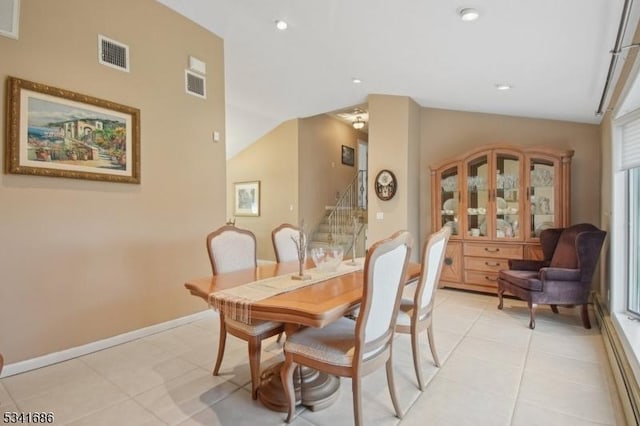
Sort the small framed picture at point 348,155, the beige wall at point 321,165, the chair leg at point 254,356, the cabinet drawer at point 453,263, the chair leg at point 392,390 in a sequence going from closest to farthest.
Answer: the chair leg at point 392,390
the chair leg at point 254,356
the cabinet drawer at point 453,263
the beige wall at point 321,165
the small framed picture at point 348,155

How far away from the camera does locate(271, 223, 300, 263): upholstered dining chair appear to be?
3.08 metres

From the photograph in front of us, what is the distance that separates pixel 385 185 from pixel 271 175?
10.2ft

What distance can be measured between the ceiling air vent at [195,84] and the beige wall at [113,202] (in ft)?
0.22

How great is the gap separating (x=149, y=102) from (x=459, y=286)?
4.47m

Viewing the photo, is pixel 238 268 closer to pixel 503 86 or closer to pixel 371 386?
pixel 371 386

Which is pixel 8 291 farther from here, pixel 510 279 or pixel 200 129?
pixel 510 279

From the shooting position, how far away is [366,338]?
67.1 inches

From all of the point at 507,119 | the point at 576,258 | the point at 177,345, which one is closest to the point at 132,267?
the point at 177,345

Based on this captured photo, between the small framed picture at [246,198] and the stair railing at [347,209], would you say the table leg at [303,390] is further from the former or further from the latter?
the small framed picture at [246,198]

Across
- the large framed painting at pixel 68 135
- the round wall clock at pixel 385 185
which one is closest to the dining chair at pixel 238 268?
the large framed painting at pixel 68 135

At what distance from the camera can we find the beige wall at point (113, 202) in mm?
2516

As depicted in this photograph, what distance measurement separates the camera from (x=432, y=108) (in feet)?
17.8

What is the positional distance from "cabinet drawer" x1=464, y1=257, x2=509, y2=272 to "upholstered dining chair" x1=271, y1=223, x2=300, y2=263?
274 cm

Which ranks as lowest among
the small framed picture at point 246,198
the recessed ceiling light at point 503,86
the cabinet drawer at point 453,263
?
the cabinet drawer at point 453,263
